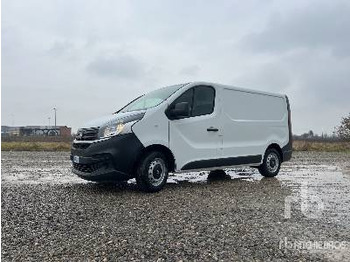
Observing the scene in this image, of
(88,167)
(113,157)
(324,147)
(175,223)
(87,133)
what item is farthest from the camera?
(324,147)

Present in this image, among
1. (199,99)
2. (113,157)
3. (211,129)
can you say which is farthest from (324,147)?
(113,157)

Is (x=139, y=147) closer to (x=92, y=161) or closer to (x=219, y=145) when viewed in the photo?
(x=92, y=161)

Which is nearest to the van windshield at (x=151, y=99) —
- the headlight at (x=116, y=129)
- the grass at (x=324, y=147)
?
the headlight at (x=116, y=129)

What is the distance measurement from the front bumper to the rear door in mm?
941

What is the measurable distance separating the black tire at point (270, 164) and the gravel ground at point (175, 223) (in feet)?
5.43

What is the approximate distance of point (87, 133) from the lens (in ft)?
23.6

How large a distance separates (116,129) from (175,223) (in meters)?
2.62

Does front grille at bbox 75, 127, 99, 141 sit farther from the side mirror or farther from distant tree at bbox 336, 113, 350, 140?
distant tree at bbox 336, 113, 350, 140

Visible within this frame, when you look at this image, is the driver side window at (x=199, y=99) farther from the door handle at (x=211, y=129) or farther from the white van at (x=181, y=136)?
the door handle at (x=211, y=129)

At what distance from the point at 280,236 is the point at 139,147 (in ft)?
10.9

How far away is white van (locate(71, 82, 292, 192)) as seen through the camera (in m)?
6.90

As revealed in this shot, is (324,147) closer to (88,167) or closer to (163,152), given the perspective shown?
(163,152)

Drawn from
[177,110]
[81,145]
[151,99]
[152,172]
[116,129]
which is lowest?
[152,172]

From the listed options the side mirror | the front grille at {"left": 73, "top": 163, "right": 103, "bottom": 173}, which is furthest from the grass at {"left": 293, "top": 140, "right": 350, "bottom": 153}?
the front grille at {"left": 73, "top": 163, "right": 103, "bottom": 173}
